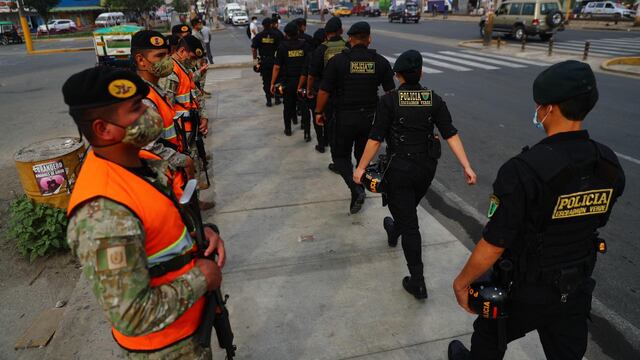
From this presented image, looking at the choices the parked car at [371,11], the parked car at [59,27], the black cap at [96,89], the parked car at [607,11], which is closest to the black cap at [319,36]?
the black cap at [96,89]

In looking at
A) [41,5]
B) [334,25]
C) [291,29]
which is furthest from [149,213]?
[41,5]

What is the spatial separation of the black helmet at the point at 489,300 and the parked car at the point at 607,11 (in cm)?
3490

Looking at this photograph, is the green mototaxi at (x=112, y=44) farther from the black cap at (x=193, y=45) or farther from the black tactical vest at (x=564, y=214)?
the black tactical vest at (x=564, y=214)

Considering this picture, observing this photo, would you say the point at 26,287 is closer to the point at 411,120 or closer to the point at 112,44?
the point at 411,120

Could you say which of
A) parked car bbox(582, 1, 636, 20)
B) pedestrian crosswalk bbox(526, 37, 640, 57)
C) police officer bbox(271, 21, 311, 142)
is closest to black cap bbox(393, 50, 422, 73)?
police officer bbox(271, 21, 311, 142)

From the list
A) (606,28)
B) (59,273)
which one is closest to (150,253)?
(59,273)

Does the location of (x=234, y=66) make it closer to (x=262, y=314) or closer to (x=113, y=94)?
(x=262, y=314)

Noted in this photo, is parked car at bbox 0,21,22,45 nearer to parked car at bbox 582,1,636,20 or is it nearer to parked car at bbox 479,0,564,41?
parked car at bbox 479,0,564,41

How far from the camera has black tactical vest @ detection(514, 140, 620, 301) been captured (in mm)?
1739

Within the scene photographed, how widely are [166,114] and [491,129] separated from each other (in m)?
6.29

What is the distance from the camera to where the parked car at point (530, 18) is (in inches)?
765

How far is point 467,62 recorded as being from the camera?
1564 centimetres

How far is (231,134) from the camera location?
8.00 m

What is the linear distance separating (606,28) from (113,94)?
109ft
